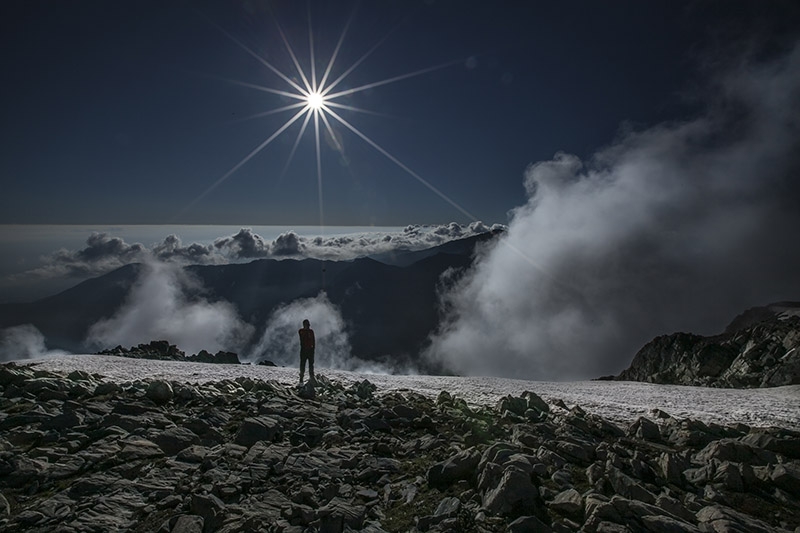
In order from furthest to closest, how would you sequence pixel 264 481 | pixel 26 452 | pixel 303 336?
pixel 303 336 → pixel 26 452 → pixel 264 481

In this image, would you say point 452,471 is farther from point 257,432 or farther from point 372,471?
point 257,432

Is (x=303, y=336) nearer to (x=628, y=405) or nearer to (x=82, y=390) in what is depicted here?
(x=82, y=390)

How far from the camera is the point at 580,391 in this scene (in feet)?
73.6

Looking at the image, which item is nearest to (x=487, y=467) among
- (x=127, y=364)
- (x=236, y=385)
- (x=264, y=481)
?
(x=264, y=481)

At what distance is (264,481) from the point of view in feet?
31.6

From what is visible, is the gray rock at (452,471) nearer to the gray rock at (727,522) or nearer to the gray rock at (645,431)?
the gray rock at (727,522)

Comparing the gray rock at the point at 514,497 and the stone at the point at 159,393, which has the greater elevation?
the stone at the point at 159,393

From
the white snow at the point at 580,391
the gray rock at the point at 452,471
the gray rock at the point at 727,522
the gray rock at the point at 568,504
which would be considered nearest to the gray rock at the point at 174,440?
the gray rock at the point at 452,471

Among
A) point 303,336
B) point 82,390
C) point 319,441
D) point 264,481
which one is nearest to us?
point 264,481

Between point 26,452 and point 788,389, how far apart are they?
3536cm

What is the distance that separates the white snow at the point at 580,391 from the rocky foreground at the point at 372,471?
350cm

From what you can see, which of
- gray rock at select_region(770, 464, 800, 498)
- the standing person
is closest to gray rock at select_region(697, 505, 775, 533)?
gray rock at select_region(770, 464, 800, 498)

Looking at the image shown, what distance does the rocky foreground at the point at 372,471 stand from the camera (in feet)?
24.9

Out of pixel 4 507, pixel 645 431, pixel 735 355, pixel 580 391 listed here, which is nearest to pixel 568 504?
pixel 645 431
